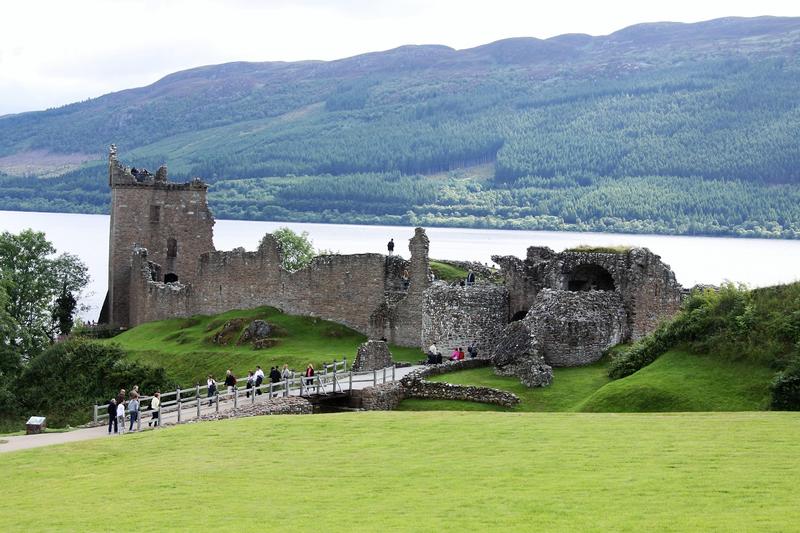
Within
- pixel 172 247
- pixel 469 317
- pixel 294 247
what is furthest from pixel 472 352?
pixel 294 247

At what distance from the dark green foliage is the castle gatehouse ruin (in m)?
9.57

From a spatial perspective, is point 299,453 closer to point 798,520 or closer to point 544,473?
point 544,473

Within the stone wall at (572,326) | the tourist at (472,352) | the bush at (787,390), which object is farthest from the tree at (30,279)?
the bush at (787,390)

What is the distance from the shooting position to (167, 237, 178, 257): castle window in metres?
83.4

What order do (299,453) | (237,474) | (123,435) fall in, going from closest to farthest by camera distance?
(237,474) < (299,453) < (123,435)

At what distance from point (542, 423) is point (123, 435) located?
1219 cm

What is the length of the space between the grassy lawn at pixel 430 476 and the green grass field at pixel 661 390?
2.84 m

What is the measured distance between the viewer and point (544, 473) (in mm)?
26000

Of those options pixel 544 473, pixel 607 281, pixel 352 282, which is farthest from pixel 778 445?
pixel 352 282

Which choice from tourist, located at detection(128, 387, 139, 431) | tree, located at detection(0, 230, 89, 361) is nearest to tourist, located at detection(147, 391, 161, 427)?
tourist, located at detection(128, 387, 139, 431)

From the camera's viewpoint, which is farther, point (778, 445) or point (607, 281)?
point (607, 281)

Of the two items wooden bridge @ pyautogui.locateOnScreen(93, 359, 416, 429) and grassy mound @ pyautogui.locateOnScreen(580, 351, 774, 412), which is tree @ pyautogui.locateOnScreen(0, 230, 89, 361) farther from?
grassy mound @ pyautogui.locateOnScreen(580, 351, 774, 412)

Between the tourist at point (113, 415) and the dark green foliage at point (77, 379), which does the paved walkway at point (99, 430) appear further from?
the dark green foliage at point (77, 379)

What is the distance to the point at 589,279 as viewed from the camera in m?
51.5
